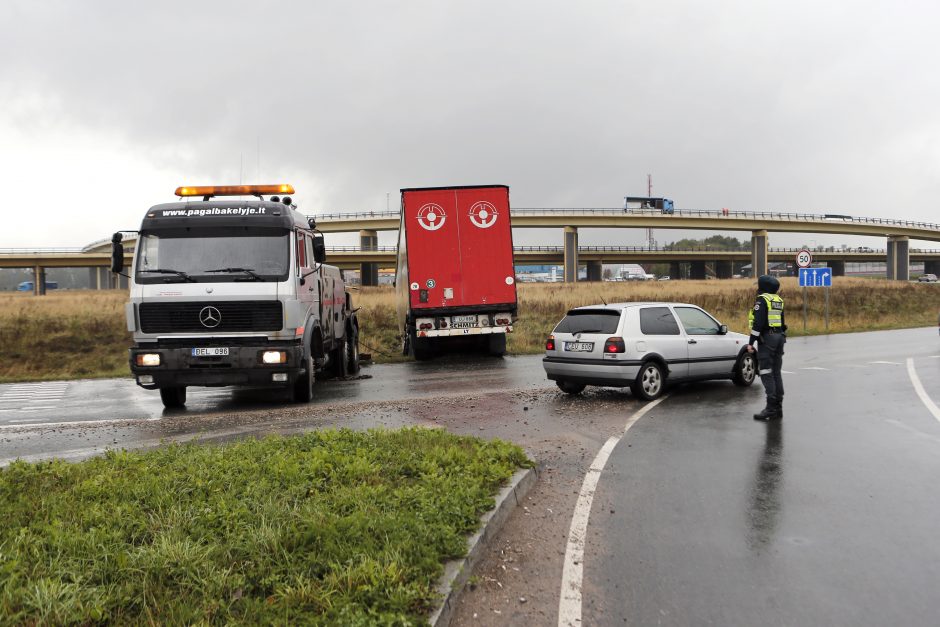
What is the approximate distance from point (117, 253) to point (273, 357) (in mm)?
2979

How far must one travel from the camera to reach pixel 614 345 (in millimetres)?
10742

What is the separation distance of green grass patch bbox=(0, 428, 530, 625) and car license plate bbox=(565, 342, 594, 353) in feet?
15.3

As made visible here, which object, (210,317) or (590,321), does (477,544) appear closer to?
(210,317)

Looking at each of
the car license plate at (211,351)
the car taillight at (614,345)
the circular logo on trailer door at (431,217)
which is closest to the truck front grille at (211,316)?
the car license plate at (211,351)

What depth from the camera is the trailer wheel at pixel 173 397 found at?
11.4m

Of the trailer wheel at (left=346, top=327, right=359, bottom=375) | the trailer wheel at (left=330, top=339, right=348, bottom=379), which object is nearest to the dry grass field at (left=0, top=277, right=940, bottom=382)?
the trailer wheel at (left=346, top=327, right=359, bottom=375)

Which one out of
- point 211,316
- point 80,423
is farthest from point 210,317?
point 80,423

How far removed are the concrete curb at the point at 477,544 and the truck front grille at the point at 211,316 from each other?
5318mm

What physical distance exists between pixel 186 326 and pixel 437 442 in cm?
495

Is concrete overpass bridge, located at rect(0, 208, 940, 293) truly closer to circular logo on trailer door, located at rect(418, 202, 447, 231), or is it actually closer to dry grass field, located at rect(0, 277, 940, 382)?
dry grass field, located at rect(0, 277, 940, 382)

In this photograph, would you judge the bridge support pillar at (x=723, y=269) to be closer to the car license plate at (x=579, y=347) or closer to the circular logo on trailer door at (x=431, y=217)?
the circular logo on trailer door at (x=431, y=217)

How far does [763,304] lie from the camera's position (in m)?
9.46

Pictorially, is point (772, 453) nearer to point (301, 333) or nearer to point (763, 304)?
point (763, 304)

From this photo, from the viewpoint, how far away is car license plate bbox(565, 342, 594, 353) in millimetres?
11000
